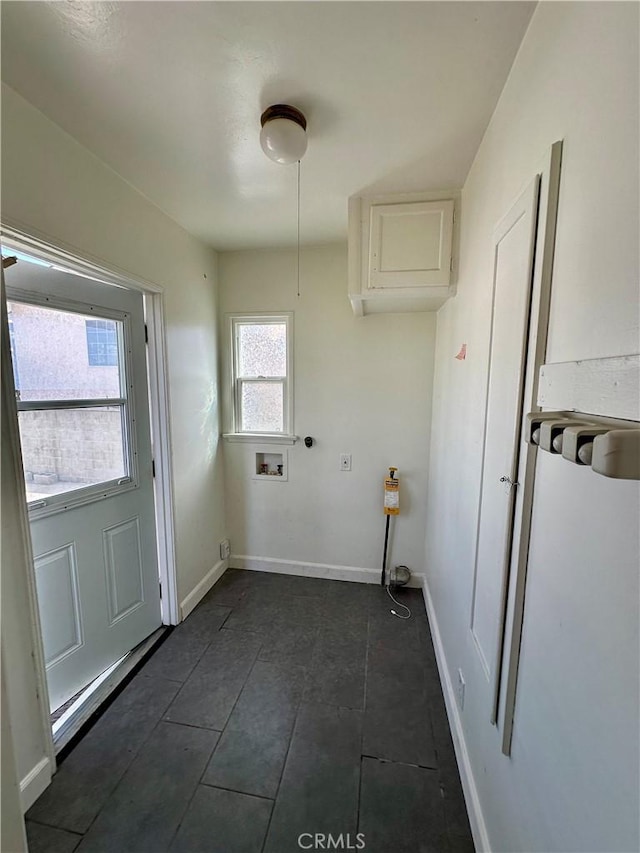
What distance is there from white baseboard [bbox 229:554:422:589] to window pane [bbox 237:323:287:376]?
62.2 inches

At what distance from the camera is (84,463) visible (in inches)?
66.1

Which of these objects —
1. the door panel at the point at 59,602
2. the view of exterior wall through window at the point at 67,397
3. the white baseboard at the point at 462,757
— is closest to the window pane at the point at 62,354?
the view of exterior wall through window at the point at 67,397

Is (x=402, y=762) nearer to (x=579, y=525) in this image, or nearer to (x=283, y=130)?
(x=579, y=525)

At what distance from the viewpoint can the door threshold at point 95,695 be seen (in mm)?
1510

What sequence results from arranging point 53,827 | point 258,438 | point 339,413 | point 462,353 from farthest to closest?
1. point 258,438
2. point 339,413
3. point 462,353
4. point 53,827

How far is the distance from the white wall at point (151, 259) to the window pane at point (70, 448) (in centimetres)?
37

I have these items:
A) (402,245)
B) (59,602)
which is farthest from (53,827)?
(402,245)

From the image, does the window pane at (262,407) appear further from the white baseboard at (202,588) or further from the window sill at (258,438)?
the white baseboard at (202,588)

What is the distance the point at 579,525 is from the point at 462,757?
4.36 ft

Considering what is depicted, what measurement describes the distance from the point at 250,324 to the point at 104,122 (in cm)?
146

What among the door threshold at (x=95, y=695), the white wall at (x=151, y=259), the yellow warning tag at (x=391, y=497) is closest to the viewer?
the white wall at (x=151, y=259)

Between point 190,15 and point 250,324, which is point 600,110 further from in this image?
point 250,324

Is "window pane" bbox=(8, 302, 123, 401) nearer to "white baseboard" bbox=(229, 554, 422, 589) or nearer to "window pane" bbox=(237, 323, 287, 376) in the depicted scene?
"window pane" bbox=(237, 323, 287, 376)

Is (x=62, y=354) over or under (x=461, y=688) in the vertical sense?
over
